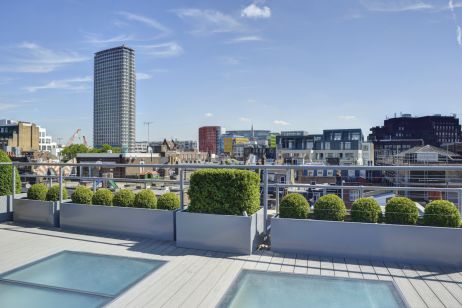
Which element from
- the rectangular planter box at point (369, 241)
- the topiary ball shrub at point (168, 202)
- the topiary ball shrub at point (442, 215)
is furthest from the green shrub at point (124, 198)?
the topiary ball shrub at point (442, 215)

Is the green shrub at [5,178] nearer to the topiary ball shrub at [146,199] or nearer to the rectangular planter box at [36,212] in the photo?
the rectangular planter box at [36,212]

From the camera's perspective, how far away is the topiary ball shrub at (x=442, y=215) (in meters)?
4.48

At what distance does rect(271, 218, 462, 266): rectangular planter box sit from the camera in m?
4.37

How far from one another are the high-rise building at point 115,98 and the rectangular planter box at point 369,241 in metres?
150

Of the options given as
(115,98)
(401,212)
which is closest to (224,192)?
(401,212)

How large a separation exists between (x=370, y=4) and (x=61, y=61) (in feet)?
80.6

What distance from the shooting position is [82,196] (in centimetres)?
658

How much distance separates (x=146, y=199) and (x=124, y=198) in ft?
1.62

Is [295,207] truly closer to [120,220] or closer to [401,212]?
[401,212]

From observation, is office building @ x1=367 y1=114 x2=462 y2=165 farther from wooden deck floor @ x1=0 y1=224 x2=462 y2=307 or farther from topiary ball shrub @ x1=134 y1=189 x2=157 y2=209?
wooden deck floor @ x1=0 y1=224 x2=462 y2=307

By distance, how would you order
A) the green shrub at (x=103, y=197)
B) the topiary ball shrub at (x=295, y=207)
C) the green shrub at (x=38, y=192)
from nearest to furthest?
the topiary ball shrub at (x=295, y=207) → the green shrub at (x=103, y=197) → the green shrub at (x=38, y=192)

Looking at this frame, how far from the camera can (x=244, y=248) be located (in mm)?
4930

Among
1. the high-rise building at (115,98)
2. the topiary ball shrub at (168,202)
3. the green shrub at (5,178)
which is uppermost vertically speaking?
the high-rise building at (115,98)

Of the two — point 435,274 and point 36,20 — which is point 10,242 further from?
point 36,20
